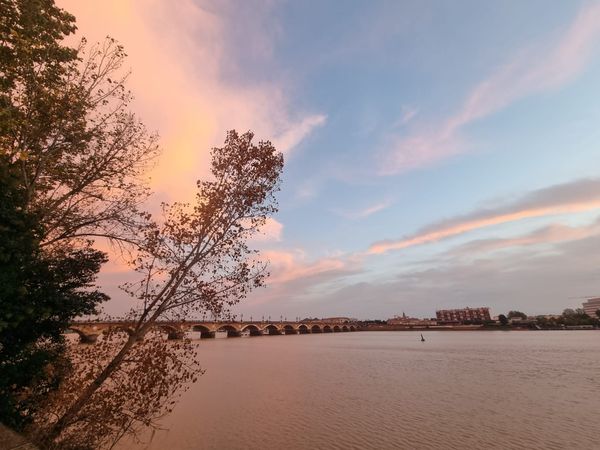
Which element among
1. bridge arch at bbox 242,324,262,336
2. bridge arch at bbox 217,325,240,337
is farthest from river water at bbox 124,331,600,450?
bridge arch at bbox 242,324,262,336

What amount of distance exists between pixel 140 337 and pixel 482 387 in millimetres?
35443

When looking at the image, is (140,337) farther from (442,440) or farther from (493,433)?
(493,433)

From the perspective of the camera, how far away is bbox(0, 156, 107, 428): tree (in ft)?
33.7

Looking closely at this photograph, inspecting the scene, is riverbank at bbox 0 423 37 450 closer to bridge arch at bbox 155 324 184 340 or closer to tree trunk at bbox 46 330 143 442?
tree trunk at bbox 46 330 143 442

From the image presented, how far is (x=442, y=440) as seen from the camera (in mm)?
19188

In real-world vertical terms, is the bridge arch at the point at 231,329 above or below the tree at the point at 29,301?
above

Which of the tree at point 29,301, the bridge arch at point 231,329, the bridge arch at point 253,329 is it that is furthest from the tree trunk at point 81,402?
the bridge arch at point 253,329

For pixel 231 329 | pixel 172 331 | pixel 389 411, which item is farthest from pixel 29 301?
pixel 231 329

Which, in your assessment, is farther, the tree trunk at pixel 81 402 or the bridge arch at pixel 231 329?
the bridge arch at pixel 231 329

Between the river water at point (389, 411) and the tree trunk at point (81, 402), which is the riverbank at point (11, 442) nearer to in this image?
the tree trunk at point (81, 402)

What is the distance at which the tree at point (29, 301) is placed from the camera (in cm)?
1026

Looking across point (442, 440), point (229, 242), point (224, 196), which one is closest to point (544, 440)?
point (442, 440)

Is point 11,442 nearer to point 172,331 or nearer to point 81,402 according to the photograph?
point 81,402

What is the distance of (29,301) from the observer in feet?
36.5
